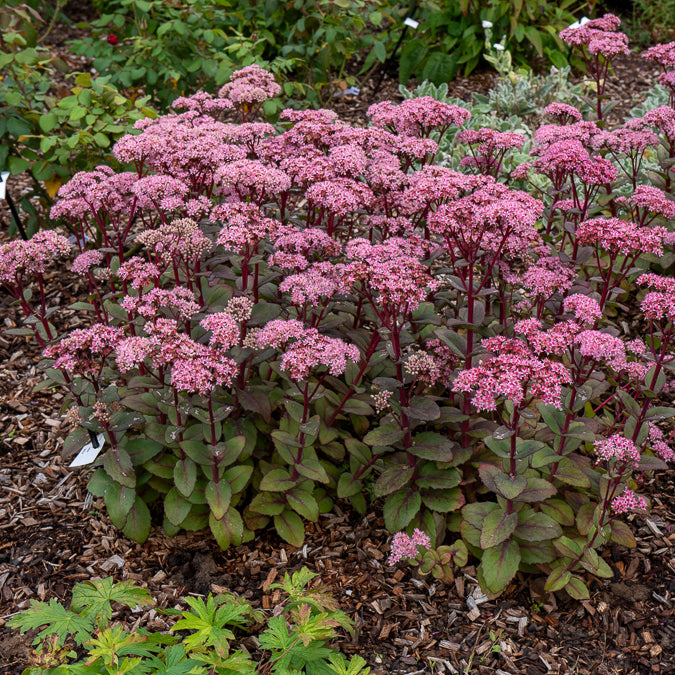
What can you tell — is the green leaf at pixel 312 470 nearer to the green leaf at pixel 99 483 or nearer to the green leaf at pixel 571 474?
the green leaf at pixel 99 483

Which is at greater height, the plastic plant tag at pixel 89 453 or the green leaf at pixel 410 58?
the green leaf at pixel 410 58

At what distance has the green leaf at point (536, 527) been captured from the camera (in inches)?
126

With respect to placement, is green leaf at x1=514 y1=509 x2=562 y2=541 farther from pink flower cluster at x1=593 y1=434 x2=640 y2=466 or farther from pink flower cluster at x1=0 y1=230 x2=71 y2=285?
pink flower cluster at x1=0 y1=230 x2=71 y2=285

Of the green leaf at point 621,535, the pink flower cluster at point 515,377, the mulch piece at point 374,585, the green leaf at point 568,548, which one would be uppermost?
the pink flower cluster at point 515,377

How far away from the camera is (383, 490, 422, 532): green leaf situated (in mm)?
3516

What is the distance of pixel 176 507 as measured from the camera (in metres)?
3.51

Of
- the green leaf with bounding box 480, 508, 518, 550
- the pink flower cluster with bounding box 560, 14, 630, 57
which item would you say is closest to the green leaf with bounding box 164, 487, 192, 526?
the green leaf with bounding box 480, 508, 518, 550

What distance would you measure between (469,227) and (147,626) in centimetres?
246

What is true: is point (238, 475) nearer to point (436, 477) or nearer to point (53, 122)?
point (436, 477)

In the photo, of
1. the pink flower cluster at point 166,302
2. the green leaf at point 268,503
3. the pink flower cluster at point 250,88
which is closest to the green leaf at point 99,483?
the green leaf at point 268,503

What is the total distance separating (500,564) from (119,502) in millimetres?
1904

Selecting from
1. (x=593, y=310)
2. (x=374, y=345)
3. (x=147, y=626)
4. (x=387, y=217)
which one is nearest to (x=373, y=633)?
(x=147, y=626)

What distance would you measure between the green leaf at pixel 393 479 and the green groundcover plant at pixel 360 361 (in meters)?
0.01

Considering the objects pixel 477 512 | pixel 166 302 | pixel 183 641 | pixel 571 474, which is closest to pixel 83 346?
pixel 166 302
